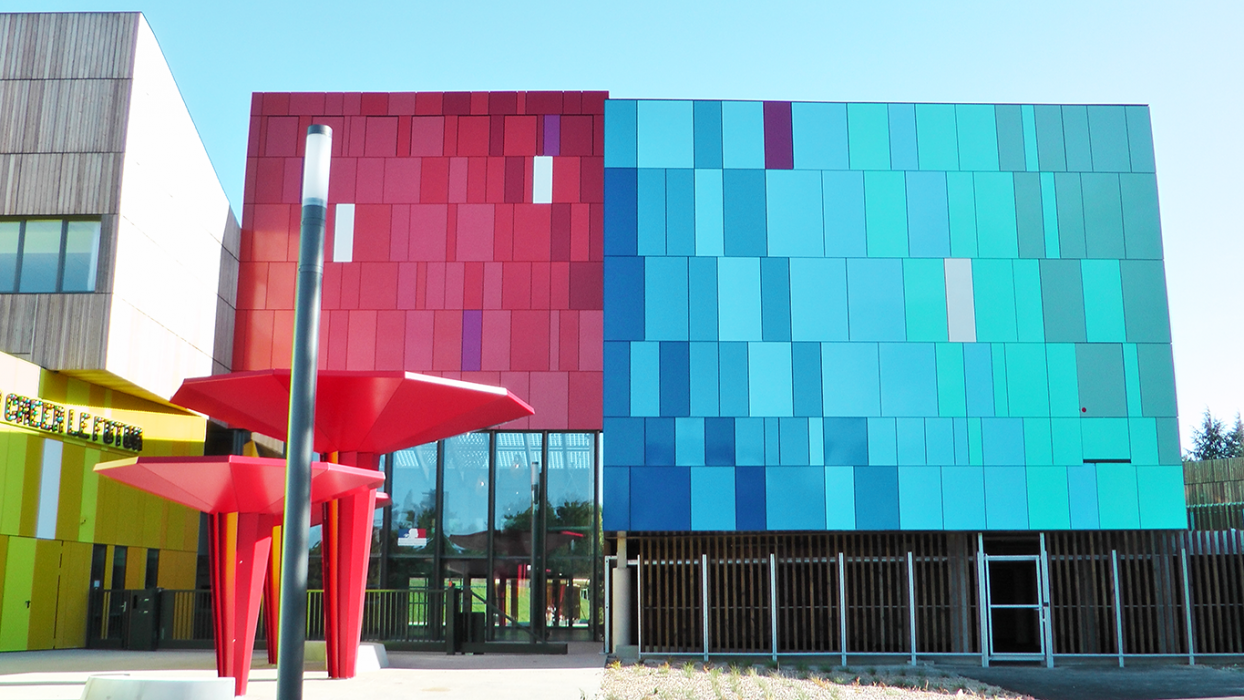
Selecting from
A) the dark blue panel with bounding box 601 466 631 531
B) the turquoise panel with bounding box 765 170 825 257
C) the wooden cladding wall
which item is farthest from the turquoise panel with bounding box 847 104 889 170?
the dark blue panel with bounding box 601 466 631 531

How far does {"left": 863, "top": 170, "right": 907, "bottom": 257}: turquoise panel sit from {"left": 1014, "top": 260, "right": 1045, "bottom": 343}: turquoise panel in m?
2.73

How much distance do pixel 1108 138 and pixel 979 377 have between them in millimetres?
6729

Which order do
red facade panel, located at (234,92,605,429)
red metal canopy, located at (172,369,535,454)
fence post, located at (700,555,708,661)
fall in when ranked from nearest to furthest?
Result: red metal canopy, located at (172,369,535,454)
fence post, located at (700,555,708,661)
red facade panel, located at (234,92,605,429)

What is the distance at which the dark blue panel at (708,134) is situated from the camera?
1020 inches

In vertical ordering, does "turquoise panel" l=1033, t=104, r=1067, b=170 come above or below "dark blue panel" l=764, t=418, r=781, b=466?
above

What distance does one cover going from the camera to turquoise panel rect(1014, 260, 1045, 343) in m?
25.2

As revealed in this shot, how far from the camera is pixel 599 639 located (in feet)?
83.1

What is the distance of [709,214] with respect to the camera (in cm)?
2569

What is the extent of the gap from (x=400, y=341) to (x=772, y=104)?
34.0 feet

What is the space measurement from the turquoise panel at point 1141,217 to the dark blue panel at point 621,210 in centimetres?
1138

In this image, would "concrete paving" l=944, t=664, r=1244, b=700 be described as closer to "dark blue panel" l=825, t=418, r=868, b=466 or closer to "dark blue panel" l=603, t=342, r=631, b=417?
"dark blue panel" l=825, t=418, r=868, b=466

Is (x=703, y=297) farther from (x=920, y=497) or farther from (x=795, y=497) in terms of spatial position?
(x=920, y=497)

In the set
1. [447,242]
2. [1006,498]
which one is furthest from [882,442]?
[447,242]

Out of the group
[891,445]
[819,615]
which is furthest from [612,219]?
[819,615]
